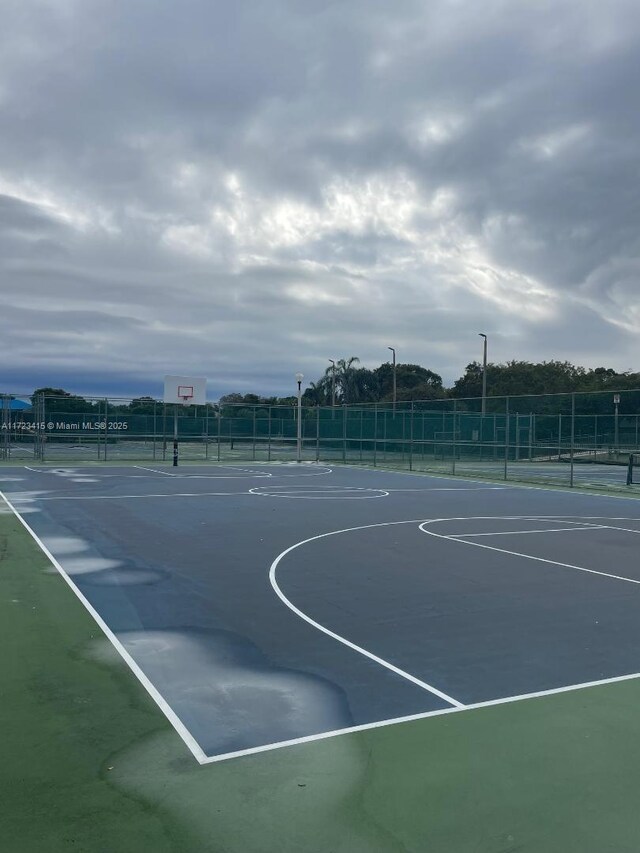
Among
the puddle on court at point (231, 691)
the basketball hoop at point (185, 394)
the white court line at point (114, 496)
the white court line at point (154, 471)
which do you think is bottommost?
the puddle on court at point (231, 691)

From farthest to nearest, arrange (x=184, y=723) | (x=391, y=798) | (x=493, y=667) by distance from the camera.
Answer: (x=493, y=667), (x=184, y=723), (x=391, y=798)

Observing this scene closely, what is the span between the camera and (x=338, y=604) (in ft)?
26.4

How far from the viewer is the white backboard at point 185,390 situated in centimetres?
3522

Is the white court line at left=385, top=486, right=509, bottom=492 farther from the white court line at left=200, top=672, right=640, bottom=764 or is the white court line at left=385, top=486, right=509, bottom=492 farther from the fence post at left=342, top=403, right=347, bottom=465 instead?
the white court line at left=200, top=672, right=640, bottom=764

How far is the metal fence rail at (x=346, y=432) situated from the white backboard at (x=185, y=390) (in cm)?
91

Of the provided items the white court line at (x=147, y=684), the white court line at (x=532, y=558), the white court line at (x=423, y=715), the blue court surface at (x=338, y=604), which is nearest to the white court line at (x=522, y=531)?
the blue court surface at (x=338, y=604)

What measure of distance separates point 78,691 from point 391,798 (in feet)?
8.17

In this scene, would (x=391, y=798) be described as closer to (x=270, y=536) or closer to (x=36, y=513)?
(x=270, y=536)

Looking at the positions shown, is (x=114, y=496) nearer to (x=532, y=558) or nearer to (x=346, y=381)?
(x=532, y=558)

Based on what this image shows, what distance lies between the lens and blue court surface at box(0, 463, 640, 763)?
17.6ft

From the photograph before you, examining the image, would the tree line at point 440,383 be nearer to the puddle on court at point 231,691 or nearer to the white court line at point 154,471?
the white court line at point 154,471

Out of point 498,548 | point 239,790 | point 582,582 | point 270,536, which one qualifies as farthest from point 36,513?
point 239,790

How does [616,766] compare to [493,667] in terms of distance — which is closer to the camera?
[616,766]

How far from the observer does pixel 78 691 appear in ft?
17.8
